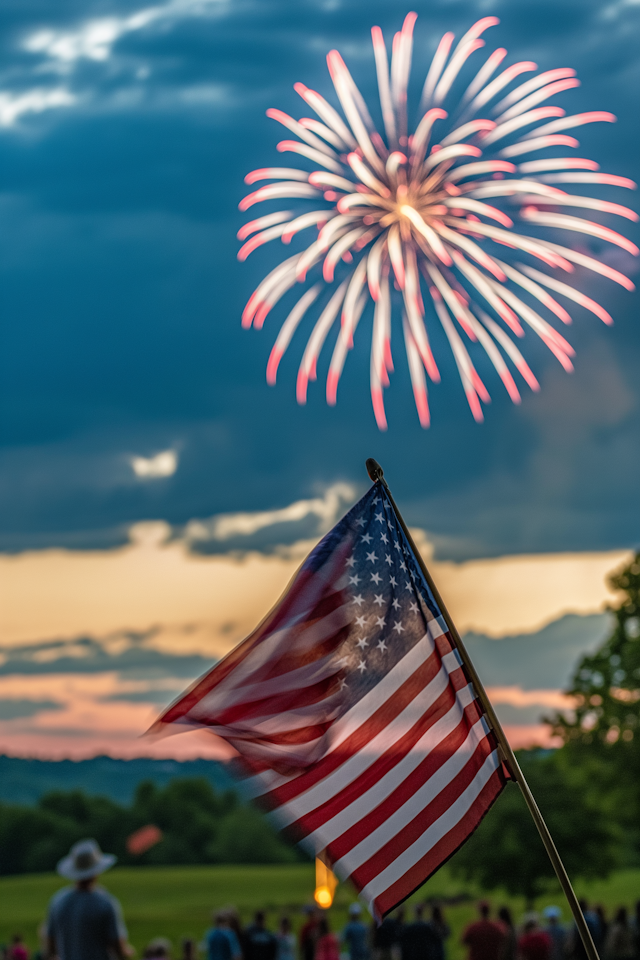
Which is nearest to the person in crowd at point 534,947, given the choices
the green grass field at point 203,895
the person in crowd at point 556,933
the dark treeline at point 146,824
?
the person in crowd at point 556,933

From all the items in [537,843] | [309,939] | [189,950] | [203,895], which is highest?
[203,895]

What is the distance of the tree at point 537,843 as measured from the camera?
1854 inches

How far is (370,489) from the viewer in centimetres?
509

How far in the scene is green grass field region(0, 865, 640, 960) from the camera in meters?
59.5

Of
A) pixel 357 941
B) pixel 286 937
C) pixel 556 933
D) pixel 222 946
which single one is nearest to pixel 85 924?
pixel 222 946

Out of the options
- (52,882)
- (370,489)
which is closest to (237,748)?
(370,489)

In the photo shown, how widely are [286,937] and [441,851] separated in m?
11.7

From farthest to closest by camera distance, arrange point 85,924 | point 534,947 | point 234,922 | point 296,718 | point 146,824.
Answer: point 146,824 → point 234,922 → point 534,947 → point 85,924 → point 296,718

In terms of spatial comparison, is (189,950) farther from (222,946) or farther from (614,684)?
(614,684)

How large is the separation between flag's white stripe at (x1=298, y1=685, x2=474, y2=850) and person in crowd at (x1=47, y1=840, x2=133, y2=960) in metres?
2.29

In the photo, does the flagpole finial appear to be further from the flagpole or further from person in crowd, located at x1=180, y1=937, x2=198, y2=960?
person in crowd, located at x1=180, y1=937, x2=198, y2=960

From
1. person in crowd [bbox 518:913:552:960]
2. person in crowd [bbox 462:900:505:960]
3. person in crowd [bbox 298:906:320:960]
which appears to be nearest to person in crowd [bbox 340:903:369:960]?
person in crowd [bbox 298:906:320:960]

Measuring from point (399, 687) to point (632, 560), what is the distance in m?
36.8

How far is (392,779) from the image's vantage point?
4.77 m
